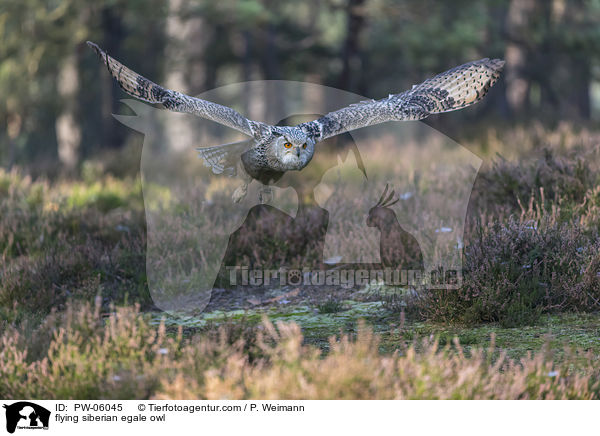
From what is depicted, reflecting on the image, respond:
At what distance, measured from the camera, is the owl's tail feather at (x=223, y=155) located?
4824 mm

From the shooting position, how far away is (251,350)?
13.5 ft

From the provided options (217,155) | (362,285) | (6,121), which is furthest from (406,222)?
(6,121)

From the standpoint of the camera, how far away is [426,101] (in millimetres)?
5078

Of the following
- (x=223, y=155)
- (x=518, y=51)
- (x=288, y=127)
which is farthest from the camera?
(x=518, y=51)

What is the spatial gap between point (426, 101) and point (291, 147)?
4.30ft

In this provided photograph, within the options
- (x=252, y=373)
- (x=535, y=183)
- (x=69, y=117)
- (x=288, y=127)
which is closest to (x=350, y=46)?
(x=69, y=117)

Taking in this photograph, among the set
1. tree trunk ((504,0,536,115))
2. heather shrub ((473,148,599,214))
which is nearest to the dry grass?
heather shrub ((473,148,599,214))

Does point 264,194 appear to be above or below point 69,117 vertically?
below

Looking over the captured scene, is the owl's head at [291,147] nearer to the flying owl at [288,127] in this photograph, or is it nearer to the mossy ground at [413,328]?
the flying owl at [288,127]

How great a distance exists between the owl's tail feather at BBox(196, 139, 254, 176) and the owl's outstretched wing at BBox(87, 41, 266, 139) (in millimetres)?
304

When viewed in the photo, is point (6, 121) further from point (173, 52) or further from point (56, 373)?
point (56, 373)

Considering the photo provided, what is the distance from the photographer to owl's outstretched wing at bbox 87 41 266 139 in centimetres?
416

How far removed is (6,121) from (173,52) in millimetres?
3965

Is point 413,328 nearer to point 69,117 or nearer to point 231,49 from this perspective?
point 69,117
